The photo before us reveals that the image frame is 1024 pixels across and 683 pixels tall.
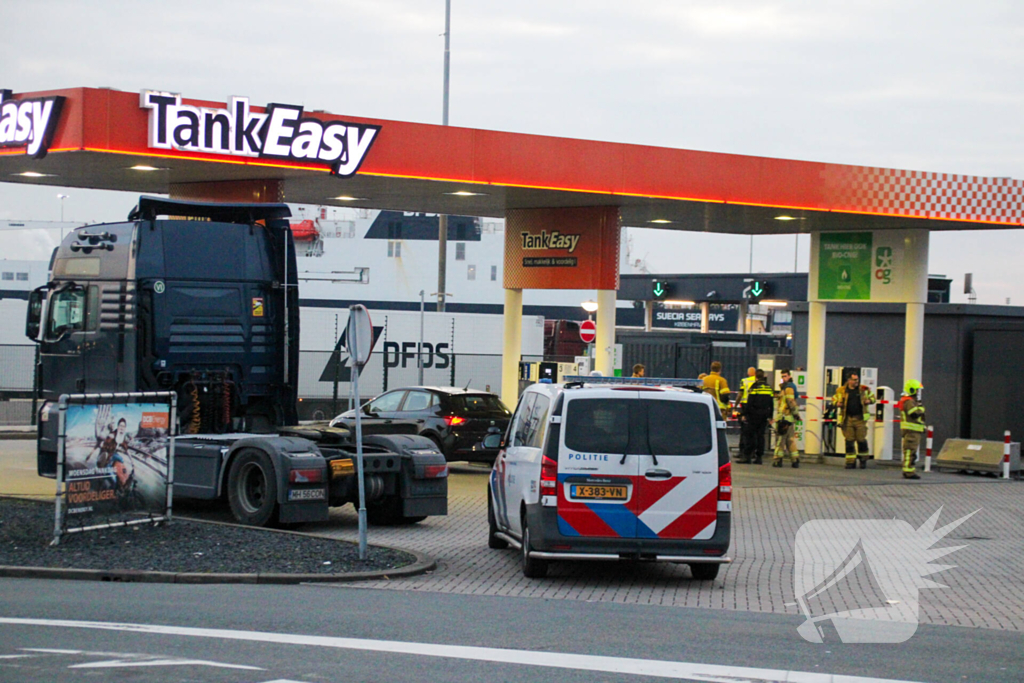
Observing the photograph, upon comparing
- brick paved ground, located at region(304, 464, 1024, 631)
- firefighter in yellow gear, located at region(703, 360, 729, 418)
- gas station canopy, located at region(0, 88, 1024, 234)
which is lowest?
brick paved ground, located at region(304, 464, 1024, 631)

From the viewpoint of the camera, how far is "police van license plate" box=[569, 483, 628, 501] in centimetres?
1075

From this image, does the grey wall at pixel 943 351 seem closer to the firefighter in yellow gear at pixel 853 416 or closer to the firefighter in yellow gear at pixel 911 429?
the firefighter in yellow gear at pixel 853 416

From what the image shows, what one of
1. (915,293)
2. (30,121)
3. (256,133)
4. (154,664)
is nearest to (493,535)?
(154,664)

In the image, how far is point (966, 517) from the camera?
53.7ft

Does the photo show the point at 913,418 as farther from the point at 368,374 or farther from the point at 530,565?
the point at 368,374

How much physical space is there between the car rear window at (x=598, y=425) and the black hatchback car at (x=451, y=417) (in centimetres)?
908

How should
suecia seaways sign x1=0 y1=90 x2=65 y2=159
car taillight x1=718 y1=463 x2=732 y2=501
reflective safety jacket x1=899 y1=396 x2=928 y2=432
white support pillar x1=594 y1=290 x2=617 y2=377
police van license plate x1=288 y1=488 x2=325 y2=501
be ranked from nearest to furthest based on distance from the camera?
car taillight x1=718 y1=463 x2=732 y2=501 < police van license plate x1=288 y1=488 x2=325 y2=501 < suecia seaways sign x1=0 y1=90 x2=65 y2=159 < reflective safety jacket x1=899 y1=396 x2=928 y2=432 < white support pillar x1=594 y1=290 x2=617 y2=377

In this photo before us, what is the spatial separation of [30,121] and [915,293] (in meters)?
16.0

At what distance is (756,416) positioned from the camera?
2266cm

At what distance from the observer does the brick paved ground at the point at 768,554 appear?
1045cm

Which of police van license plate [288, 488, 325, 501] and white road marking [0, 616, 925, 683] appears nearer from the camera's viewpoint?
white road marking [0, 616, 925, 683]

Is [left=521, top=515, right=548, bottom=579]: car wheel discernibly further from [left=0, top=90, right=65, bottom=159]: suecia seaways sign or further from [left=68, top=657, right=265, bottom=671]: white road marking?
[left=0, top=90, right=65, bottom=159]: suecia seaways sign

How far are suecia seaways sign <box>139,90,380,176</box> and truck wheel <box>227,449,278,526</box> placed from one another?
629 centimetres

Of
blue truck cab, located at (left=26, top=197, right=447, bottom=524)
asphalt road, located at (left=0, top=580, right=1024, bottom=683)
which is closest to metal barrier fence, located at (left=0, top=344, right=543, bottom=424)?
blue truck cab, located at (left=26, top=197, right=447, bottom=524)
